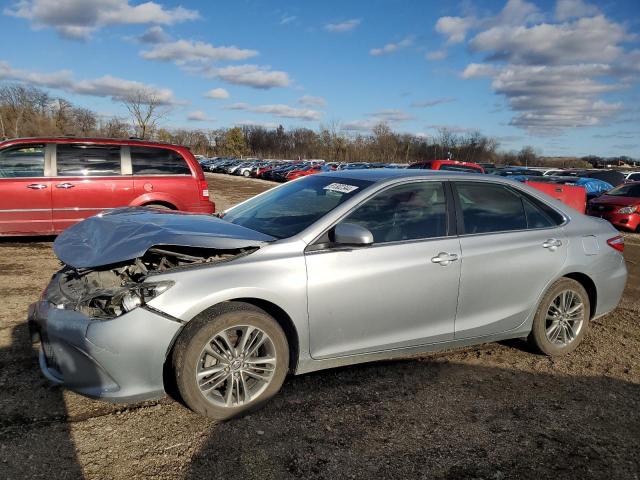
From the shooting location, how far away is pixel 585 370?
4.15m

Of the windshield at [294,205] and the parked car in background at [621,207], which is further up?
the windshield at [294,205]

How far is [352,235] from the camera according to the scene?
3271 mm

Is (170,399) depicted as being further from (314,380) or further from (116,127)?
(116,127)

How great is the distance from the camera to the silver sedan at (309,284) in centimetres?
292

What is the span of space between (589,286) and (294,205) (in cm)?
276

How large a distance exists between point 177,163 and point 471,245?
19.1ft

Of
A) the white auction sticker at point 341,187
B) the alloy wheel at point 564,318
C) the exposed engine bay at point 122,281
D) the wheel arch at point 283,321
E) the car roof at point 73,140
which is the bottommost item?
the alloy wheel at point 564,318

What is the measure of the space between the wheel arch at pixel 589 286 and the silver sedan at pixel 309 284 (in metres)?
0.01

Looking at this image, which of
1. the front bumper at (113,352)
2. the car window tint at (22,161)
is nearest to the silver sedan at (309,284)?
the front bumper at (113,352)

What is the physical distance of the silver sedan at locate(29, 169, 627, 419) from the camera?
2.92 meters

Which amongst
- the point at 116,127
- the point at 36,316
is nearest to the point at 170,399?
the point at 36,316

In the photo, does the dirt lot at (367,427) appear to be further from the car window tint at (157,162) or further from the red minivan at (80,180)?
the car window tint at (157,162)

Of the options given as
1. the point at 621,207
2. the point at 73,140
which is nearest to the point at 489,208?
the point at 73,140

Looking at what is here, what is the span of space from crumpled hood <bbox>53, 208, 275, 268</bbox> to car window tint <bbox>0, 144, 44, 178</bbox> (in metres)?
4.63
